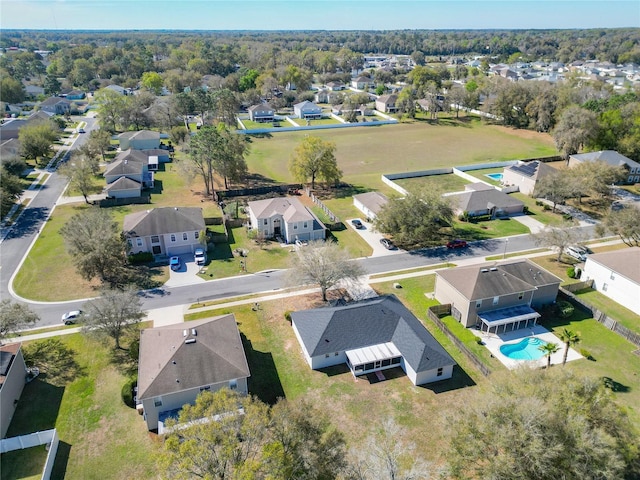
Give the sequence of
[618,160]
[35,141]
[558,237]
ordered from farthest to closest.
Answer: [35,141]
[618,160]
[558,237]

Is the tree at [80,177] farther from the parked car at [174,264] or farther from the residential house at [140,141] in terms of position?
the parked car at [174,264]

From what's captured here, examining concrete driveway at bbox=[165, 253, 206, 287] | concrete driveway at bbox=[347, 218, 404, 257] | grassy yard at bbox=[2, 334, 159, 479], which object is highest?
concrete driveway at bbox=[347, 218, 404, 257]

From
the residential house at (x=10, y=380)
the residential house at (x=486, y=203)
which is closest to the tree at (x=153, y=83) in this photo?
the residential house at (x=486, y=203)

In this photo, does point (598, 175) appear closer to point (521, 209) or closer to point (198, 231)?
point (521, 209)

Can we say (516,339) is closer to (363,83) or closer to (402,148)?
(402,148)

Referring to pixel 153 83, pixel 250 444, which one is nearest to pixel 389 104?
pixel 153 83

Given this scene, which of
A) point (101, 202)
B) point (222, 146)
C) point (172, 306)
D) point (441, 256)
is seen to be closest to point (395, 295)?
point (441, 256)

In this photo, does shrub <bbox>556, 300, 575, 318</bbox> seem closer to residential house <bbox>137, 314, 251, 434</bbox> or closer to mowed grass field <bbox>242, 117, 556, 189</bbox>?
residential house <bbox>137, 314, 251, 434</bbox>

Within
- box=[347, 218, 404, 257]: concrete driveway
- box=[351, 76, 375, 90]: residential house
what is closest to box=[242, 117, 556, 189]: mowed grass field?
box=[347, 218, 404, 257]: concrete driveway
